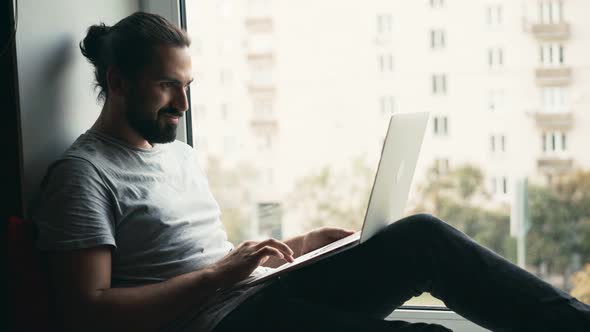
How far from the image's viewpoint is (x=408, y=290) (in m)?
1.36

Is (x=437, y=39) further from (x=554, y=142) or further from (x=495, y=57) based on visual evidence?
(x=554, y=142)

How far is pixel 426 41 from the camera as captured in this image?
185 centimetres

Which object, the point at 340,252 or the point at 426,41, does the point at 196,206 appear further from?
the point at 426,41

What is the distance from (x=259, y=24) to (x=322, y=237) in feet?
2.58

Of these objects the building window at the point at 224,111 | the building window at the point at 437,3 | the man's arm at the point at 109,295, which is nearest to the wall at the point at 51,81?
the man's arm at the point at 109,295

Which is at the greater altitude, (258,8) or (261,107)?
(258,8)

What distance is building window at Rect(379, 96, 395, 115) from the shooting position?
1.92 meters

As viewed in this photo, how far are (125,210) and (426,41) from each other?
3.34 ft

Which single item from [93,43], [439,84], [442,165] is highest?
[93,43]

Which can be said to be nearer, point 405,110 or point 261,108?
point 405,110

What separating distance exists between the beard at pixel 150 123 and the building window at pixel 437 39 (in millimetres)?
814

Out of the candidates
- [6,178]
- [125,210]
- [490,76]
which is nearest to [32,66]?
[6,178]

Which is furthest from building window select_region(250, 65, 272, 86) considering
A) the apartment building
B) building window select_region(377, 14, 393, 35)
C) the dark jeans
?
the dark jeans

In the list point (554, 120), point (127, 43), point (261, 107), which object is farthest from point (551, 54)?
point (127, 43)
